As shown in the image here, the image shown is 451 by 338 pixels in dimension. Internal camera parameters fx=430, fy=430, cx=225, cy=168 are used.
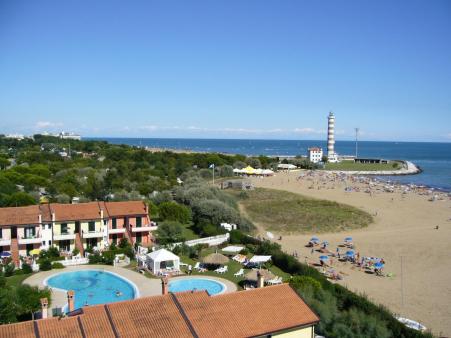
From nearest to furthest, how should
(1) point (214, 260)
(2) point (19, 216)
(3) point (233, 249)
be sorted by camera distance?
(1) point (214, 260) < (2) point (19, 216) < (3) point (233, 249)

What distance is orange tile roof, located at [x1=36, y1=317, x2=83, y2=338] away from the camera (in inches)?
435

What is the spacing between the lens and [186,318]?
12.1 m

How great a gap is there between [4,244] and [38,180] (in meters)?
22.1

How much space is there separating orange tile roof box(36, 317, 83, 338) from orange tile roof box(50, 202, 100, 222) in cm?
1583

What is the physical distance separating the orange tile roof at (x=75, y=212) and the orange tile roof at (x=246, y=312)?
15977 mm

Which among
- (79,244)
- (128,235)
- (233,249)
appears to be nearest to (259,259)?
(233,249)

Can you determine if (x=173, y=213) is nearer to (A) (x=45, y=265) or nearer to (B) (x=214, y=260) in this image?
(B) (x=214, y=260)

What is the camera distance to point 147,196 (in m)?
43.5

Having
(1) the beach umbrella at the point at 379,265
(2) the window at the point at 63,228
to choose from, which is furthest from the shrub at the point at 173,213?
(1) the beach umbrella at the point at 379,265

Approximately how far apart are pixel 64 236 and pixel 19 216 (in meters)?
2.89

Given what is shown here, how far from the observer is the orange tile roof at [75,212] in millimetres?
26766

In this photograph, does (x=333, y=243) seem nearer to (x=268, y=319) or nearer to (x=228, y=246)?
(x=228, y=246)

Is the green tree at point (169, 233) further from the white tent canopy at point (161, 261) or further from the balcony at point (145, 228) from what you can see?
the white tent canopy at point (161, 261)

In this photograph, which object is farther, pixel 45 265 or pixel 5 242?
pixel 5 242
